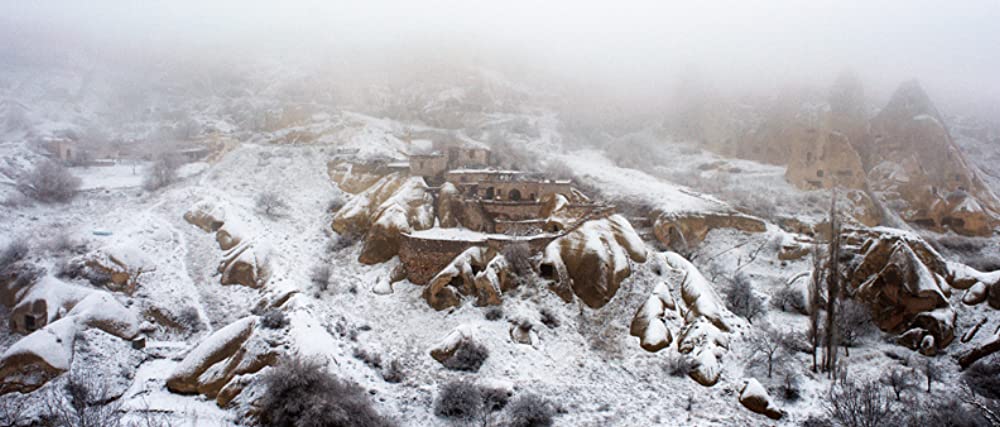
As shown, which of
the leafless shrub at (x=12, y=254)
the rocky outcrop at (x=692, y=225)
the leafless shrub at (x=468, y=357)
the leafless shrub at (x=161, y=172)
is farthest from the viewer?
the leafless shrub at (x=161, y=172)

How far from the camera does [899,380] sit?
16.3 metres

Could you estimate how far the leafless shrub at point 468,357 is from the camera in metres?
18.0

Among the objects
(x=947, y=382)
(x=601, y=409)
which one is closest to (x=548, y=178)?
(x=601, y=409)

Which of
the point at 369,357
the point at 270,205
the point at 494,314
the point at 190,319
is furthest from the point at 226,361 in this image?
the point at 270,205

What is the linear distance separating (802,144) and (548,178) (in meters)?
23.7

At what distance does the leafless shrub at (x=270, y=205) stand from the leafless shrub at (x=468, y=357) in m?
16.2

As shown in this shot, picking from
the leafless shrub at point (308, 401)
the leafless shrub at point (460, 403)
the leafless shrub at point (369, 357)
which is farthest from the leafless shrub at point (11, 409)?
the leafless shrub at point (460, 403)

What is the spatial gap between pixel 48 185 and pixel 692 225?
125 feet

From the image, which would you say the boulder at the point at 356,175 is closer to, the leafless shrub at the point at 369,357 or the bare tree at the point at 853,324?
the leafless shrub at the point at 369,357

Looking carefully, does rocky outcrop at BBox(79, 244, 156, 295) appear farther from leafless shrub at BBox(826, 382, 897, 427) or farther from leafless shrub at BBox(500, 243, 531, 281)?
leafless shrub at BBox(826, 382, 897, 427)

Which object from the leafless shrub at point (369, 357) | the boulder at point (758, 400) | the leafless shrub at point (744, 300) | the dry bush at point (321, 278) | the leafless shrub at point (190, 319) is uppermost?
the boulder at point (758, 400)

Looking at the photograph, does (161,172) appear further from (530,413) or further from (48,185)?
(530,413)

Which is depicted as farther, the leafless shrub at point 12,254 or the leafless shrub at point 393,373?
the leafless shrub at point 12,254

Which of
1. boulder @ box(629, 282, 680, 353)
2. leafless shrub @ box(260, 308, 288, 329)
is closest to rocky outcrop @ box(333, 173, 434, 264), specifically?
leafless shrub @ box(260, 308, 288, 329)
